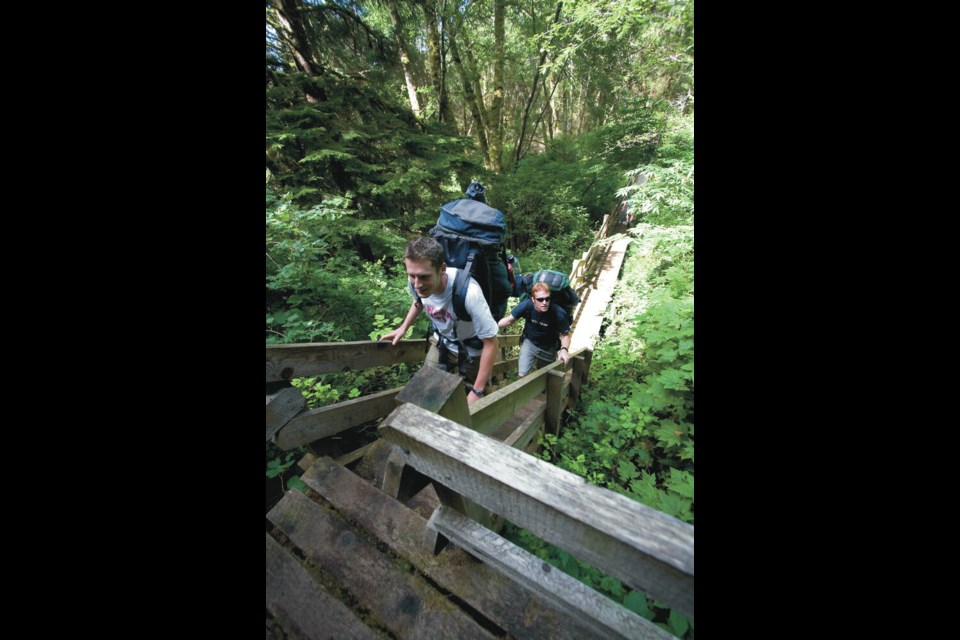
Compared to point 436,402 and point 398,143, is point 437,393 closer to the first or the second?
point 436,402

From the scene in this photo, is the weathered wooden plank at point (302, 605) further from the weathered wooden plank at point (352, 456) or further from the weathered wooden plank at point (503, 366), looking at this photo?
the weathered wooden plank at point (503, 366)

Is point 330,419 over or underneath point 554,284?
underneath

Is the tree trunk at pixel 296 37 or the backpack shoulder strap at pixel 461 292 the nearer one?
the backpack shoulder strap at pixel 461 292

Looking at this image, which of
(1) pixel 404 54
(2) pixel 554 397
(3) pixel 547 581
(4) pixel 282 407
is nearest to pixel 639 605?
(3) pixel 547 581

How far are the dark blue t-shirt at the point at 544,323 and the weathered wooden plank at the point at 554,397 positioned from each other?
29.7 inches

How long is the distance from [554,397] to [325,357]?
2.15m

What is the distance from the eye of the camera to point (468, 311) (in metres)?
2.35

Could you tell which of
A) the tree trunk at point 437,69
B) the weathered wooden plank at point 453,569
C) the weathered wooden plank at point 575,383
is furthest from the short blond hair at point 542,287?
the tree trunk at point 437,69

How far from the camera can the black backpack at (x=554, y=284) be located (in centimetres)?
337
